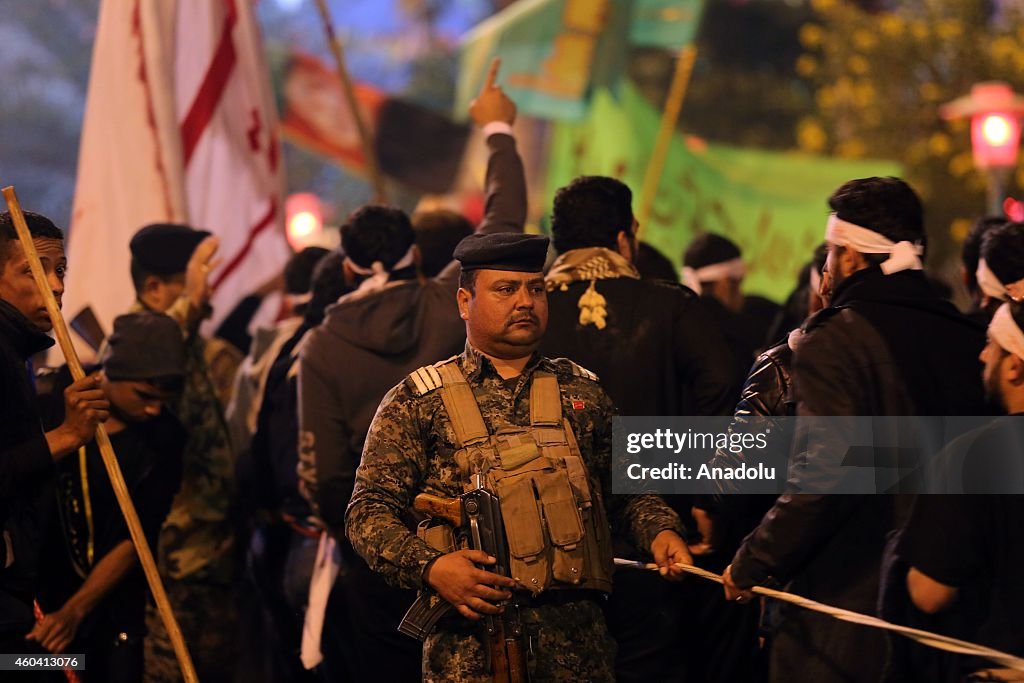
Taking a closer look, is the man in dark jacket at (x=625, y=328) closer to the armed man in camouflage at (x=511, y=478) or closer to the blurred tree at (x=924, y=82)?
the armed man in camouflage at (x=511, y=478)

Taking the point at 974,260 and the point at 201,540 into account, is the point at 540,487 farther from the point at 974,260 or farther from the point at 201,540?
the point at 974,260

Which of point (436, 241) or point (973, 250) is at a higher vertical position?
point (436, 241)

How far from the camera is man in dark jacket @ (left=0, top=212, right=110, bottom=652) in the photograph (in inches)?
177

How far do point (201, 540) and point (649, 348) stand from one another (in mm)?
2242

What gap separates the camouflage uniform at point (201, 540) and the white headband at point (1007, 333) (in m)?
3.55

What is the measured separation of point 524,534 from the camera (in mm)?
4219

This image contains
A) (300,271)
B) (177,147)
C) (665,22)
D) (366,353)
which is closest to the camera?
(366,353)

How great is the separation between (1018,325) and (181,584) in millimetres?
3776

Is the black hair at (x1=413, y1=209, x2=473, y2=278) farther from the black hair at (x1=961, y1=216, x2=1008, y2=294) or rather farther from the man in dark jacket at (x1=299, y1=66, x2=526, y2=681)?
the black hair at (x1=961, y1=216, x2=1008, y2=294)

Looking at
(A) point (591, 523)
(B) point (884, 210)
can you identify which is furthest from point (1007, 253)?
(A) point (591, 523)

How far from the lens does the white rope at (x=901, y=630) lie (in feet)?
13.0

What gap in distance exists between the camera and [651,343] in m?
5.52

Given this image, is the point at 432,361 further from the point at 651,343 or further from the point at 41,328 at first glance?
the point at 41,328

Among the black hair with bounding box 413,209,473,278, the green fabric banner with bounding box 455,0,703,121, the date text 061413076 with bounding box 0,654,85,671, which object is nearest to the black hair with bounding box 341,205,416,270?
the black hair with bounding box 413,209,473,278
